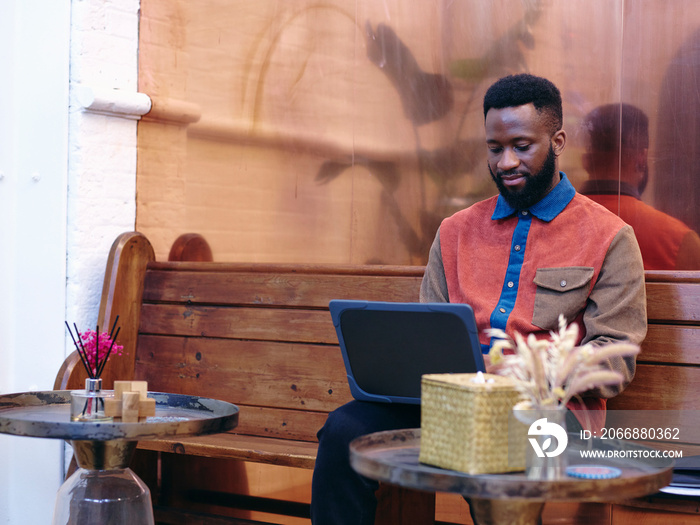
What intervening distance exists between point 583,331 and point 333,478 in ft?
2.36

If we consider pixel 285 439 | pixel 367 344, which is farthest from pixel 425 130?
pixel 367 344

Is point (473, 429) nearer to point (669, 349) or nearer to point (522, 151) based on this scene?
point (522, 151)

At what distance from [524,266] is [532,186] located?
0.68ft

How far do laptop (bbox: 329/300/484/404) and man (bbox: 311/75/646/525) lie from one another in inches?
7.4

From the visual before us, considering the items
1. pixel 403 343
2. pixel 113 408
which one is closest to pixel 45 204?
pixel 113 408

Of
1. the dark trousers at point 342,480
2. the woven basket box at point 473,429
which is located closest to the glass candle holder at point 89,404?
the dark trousers at point 342,480

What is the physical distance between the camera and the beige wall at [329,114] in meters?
3.14

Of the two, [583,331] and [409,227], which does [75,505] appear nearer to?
[583,331]

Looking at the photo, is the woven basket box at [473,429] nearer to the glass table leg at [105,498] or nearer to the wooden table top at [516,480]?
the wooden table top at [516,480]

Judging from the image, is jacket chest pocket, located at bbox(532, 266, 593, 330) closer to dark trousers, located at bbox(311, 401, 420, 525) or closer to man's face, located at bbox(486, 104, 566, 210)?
man's face, located at bbox(486, 104, 566, 210)

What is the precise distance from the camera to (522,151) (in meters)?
2.28

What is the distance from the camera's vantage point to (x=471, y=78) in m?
3.25

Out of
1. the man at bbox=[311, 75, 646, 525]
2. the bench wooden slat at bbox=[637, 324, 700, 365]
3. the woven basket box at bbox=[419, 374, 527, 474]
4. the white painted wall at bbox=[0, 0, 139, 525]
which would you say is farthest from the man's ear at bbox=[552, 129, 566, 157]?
the white painted wall at bbox=[0, 0, 139, 525]

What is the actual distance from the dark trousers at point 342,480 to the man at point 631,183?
4.13 feet
